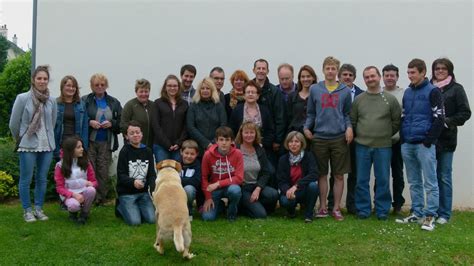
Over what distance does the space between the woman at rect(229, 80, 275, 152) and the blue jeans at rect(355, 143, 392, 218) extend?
4.36 ft

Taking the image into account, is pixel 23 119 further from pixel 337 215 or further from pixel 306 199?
pixel 337 215

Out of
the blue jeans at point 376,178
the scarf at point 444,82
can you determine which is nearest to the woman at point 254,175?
the blue jeans at point 376,178

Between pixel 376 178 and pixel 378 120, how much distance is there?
0.87m

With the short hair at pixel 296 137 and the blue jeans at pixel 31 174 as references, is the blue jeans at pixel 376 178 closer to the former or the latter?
the short hair at pixel 296 137

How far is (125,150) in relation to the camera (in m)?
6.47

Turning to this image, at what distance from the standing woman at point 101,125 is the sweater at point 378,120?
3.83m

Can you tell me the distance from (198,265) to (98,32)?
17.7 ft

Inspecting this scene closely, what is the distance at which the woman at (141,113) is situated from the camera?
709 centimetres

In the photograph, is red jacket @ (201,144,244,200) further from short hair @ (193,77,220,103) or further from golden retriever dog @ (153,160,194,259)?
golden retriever dog @ (153,160,194,259)

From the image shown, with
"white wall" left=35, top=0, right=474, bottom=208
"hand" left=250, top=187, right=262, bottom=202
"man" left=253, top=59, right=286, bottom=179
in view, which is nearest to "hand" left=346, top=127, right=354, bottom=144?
"man" left=253, top=59, right=286, bottom=179

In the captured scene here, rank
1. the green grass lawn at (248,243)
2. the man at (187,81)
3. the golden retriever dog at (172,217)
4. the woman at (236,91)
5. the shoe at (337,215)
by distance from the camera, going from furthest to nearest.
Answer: the man at (187,81)
the woman at (236,91)
the shoe at (337,215)
the green grass lawn at (248,243)
the golden retriever dog at (172,217)

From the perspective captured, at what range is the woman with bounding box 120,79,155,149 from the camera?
709 centimetres

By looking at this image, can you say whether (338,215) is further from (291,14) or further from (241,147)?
(291,14)

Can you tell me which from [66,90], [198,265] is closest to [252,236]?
[198,265]
